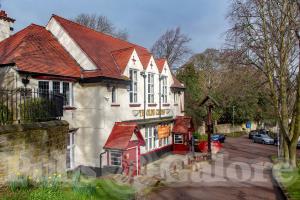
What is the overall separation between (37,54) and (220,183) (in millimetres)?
12620

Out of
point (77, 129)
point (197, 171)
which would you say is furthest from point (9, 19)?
point (197, 171)

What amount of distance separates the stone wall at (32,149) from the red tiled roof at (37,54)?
4.42 m

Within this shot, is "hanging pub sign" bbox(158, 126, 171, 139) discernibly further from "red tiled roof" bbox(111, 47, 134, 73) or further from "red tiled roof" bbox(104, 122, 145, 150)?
"red tiled roof" bbox(111, 47, 134, 73)

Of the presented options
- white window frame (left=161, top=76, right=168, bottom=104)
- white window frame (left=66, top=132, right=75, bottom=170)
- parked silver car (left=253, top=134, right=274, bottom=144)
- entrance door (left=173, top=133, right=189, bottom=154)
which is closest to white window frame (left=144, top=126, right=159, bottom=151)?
white window frame (left=161, top=76, right=168, bottom=104)

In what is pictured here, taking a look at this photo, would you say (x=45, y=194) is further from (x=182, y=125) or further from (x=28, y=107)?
A: (x=182, y=125)

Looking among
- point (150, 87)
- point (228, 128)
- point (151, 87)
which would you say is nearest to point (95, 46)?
point (150, 87)

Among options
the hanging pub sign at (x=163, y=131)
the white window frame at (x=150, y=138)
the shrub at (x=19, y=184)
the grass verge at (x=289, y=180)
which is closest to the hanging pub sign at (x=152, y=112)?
the white window frame at (x=150, y=138)

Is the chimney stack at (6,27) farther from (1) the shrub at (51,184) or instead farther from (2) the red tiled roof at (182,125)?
(2) the red tiled roof at (182,125)

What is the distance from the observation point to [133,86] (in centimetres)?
2073

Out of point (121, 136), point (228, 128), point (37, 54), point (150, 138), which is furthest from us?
point (228, 128)

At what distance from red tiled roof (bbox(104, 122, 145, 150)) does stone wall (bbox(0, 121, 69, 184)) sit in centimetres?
530

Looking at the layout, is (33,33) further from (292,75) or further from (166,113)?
(292,75)

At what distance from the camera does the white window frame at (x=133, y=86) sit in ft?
67.2

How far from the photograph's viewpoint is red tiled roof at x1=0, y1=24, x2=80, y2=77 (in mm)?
14675
